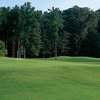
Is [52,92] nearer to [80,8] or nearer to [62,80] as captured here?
[62,80]

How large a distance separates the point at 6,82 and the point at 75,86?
3.27 m

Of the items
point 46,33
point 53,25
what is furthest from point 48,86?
point 46,33

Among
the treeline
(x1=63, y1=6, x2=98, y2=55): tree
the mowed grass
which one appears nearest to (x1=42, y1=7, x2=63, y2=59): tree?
the treeline

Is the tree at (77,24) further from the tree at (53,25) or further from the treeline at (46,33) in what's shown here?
the tree at (53,25)

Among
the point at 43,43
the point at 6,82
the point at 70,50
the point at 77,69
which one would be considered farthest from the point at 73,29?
the point at 6,82

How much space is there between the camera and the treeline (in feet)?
267

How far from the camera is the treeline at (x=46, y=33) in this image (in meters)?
81.5

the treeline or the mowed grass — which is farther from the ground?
the treeline

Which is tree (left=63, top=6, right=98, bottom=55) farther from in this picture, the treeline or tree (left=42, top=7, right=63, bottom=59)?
tree (left=42, top=7, right=63, bottom=59)

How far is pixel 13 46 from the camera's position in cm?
8481

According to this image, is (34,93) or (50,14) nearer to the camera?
(34,93)

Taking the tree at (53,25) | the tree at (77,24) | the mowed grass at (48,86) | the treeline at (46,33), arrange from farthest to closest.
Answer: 1. the tree at (77,24)
2. the tree at (53,25)
3. the treeline at (46,33)
4. the mowed grass at (48,86)

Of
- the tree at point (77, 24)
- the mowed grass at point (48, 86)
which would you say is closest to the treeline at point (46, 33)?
the tree at point (77, 24)

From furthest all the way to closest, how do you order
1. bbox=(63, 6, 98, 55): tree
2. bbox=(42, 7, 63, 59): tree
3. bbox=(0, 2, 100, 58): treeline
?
bbox=(63, 6, 98, 55): tree < bbox=(42, 7, 63, 59): tree < bbox=(0, 2, 100, 58): treeline
